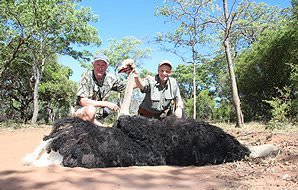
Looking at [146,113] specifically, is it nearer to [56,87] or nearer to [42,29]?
[42,29]

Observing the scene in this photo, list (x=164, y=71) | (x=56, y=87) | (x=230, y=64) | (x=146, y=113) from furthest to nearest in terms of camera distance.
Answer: (x=56, y=87) → (x=230, y=64) → (x=146, y=113) → (x=164, y=71)

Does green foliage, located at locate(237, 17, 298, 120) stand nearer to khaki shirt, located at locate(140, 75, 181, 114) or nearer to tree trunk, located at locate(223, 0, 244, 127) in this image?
tree trunk, located at locate(223, 0, 244, 127)

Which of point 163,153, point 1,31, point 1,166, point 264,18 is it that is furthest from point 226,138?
point 264,18

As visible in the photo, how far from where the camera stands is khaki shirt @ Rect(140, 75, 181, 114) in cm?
453

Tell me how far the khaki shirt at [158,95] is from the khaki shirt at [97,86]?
33 cm

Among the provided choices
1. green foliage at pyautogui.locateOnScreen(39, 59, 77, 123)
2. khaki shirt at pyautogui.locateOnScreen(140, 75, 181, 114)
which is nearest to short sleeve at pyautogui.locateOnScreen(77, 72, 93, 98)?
khaki shirt at pyautogui.locateOnScreen(140, 75, 181, 114)

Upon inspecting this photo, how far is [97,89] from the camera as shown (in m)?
4.29

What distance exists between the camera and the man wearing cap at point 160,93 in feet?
14.7

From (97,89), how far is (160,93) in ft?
2.65

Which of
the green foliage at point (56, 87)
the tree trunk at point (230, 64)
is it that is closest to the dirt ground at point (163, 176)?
the tree trunk at point (230, 64)

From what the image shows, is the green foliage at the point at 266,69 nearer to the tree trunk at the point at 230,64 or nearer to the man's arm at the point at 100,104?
the tree trunk at the point at 230,64

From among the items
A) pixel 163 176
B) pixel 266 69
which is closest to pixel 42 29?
pixel 266 69

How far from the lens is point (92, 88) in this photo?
4258 mm

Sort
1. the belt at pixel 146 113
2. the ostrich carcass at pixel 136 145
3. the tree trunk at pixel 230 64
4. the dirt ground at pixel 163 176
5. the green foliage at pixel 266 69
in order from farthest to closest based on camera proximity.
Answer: the green foliage at pixel 266 69, the tree trunk at pixel 230 64, the belt at pixel 146 113, the ostrich carcass at pixel 136 145, the dirt ground at pixel 163 176
